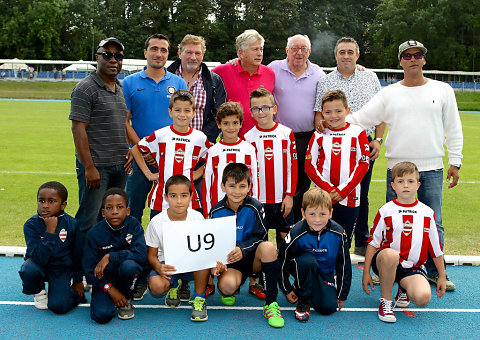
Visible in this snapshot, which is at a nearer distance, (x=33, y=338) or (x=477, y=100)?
(x=33, y=338)

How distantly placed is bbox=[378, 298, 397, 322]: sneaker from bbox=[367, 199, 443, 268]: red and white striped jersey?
0.39 metres

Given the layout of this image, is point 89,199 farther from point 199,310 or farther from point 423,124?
point 423,124

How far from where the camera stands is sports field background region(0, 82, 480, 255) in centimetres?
657

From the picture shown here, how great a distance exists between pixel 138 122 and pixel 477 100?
43090 mm

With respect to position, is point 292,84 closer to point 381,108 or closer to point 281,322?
point 381,108

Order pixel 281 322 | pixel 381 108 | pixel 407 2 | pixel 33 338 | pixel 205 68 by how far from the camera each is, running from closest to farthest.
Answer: pixel 33 338 → pixel 281 322 → pixel 381 108 → pixel 205 68 → pixel 407 2

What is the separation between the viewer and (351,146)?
5.01 metres

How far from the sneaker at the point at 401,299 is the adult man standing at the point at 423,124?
0.62 metres

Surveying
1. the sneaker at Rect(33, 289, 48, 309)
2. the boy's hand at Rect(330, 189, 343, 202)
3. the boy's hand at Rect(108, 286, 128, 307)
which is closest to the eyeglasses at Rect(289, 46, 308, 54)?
the boy's hand at Rect(330, 189, 343, 202)

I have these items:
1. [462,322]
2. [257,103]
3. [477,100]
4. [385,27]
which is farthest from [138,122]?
[385,27]

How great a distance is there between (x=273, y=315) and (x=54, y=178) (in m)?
7.16

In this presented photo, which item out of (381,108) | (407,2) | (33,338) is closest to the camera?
(33,338)

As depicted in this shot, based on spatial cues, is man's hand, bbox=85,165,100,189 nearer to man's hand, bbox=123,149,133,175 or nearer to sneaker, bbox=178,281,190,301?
man's hand, bbox=123,149,133,175

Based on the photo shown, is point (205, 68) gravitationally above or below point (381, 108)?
above
